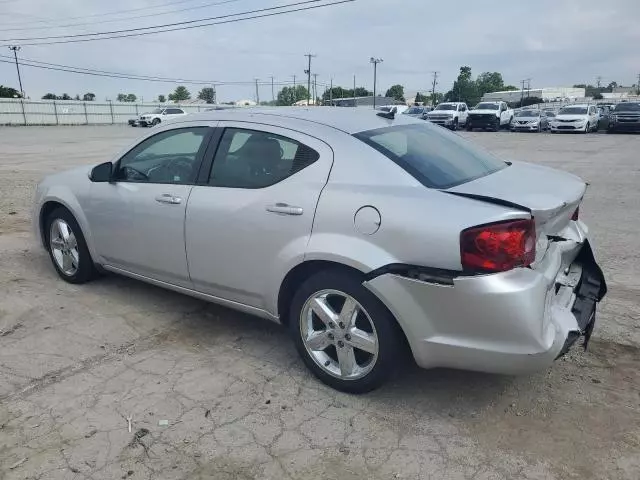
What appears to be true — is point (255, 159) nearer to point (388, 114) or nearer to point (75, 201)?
point (388, 114)

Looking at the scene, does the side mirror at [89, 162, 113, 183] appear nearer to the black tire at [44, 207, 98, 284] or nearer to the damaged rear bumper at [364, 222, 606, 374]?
the black tire at [44, 207, 98, 284]

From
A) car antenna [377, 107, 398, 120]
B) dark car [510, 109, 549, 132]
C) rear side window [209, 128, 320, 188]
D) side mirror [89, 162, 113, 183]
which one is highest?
car antenna [377, 107, 398, 120]

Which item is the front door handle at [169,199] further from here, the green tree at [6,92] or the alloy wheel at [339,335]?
the green tree at [6,92]

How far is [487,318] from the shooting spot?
254cm

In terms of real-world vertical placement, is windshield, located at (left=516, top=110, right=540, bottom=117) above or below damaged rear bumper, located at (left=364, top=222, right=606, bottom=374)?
below

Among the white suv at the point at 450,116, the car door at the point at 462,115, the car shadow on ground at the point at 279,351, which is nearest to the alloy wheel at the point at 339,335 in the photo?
the car shadow on ground at the point at 279,351

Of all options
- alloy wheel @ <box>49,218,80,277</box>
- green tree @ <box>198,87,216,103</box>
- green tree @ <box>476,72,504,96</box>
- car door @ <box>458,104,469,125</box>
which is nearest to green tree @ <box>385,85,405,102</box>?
green tree @ <box>476,72,504,96</box>

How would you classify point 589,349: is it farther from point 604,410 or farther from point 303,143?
point 303,143

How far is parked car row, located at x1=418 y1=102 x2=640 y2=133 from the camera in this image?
95.7ft

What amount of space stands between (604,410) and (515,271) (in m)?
1.03

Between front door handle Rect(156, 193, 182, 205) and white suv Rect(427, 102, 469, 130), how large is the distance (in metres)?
31.9

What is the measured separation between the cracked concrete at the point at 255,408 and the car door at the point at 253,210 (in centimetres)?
51

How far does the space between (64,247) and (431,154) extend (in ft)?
10.9

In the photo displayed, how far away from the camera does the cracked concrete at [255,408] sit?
2527 mm
